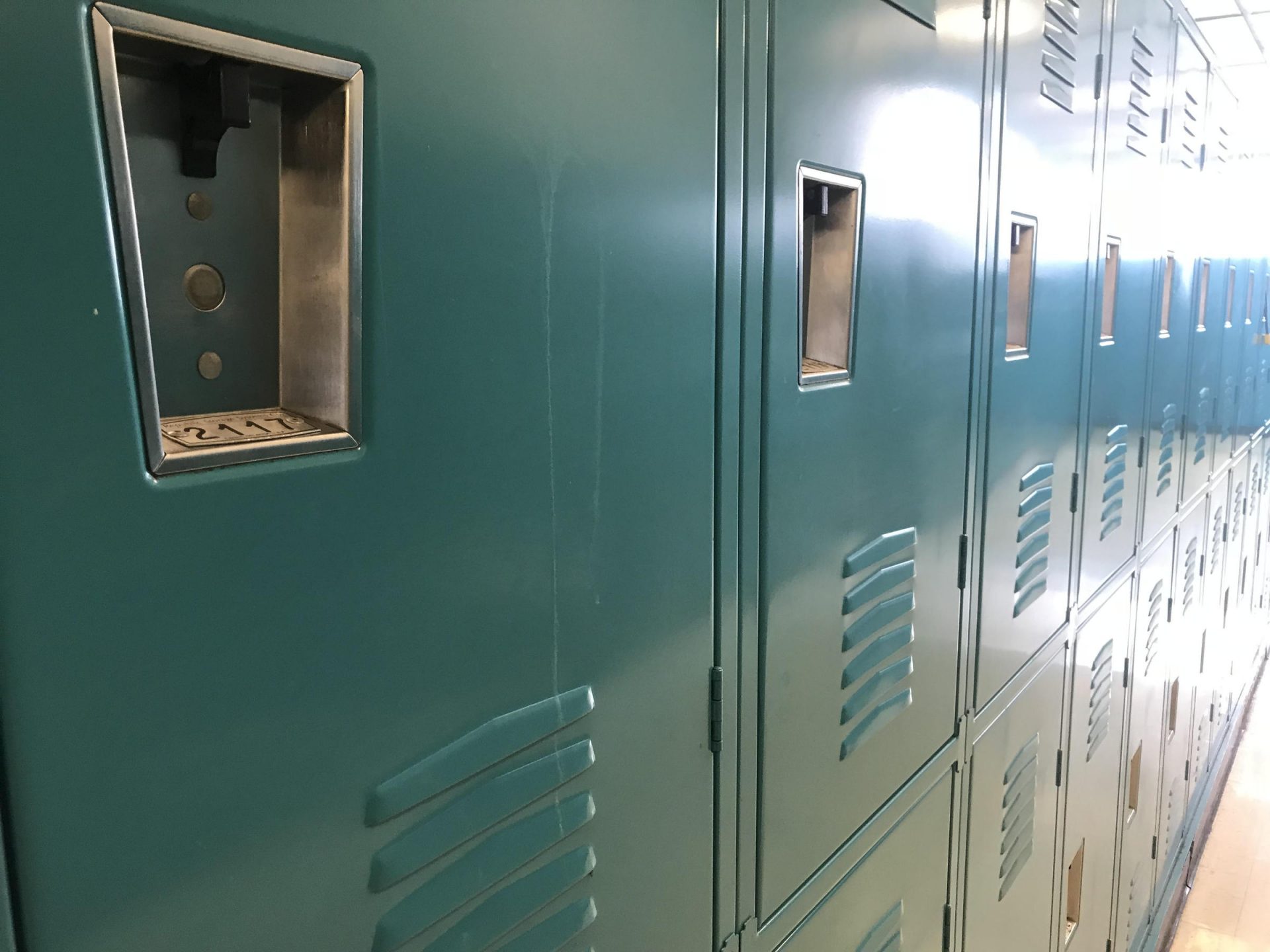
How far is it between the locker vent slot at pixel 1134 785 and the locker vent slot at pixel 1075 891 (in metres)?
0.51

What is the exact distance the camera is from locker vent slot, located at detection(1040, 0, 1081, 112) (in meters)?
1.74

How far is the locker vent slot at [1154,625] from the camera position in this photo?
296 centimetres

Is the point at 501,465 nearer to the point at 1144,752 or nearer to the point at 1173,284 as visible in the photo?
the point at 1173,284

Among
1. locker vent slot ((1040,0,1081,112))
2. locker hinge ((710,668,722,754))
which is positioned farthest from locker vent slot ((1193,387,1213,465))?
locker hinge ((710,668,722,754))

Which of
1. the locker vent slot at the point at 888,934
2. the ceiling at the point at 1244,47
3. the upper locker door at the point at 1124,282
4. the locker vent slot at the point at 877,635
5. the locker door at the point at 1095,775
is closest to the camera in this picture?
the locker vent slot at the point at 877,635

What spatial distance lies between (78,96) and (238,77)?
0.31 ft

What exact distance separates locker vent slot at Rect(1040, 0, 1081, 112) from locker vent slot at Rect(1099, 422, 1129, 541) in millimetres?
875

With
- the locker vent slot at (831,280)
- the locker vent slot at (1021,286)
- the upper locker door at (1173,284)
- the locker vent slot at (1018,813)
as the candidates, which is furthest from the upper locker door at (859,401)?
the upper locker door at (1173,284)

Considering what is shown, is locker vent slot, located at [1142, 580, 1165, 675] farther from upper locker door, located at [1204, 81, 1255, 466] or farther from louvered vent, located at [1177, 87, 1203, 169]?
louvered vent, located at [1177, 87, 1203, 169]

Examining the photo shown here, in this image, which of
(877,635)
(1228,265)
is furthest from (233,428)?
(1228,265)

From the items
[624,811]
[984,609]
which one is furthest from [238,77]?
[984,609]

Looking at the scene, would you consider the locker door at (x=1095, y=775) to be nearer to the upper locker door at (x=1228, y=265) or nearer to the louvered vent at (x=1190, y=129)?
the louvered vent at (x=1190, y=129)

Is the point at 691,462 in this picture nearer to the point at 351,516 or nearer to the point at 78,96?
the point at 351,516

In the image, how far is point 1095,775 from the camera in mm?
2525
